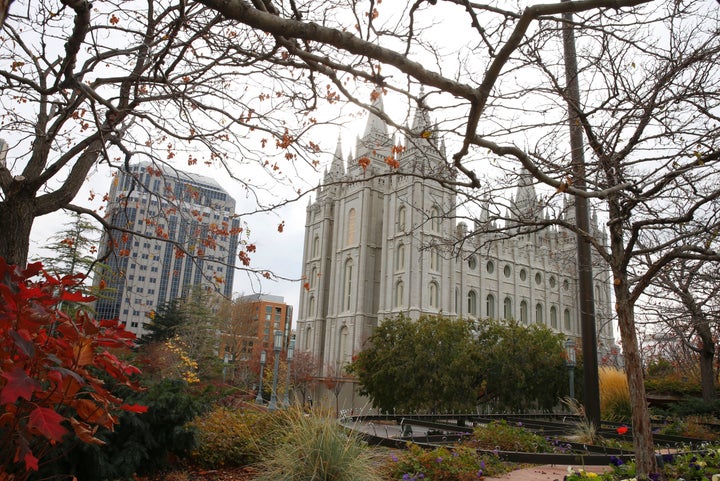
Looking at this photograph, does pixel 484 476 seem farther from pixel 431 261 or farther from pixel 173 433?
pixel 431 261

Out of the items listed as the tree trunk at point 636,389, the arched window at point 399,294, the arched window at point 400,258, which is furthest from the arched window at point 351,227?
the tree trunk at point 636,389

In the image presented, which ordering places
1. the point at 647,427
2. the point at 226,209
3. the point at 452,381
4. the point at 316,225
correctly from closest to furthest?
1. the point at 647,427
2. the point at 226,209
3. the point at 452,381
4. the point at 316,225

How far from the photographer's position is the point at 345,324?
53219 mm

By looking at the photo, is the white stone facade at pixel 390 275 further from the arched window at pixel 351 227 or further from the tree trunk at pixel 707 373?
the tree trunk at pixel 707 373

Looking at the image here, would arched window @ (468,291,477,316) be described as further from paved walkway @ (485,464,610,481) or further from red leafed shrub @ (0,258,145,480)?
red leafed shrub @ (0,258,145,480)

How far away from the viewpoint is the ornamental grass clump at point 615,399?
52.1ft

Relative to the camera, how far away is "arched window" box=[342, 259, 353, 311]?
54438 mm

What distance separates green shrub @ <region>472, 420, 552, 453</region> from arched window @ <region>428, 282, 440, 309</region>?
39868mm

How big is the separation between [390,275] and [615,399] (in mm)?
34350

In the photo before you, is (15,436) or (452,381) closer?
(15,436)

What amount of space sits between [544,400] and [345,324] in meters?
27.3

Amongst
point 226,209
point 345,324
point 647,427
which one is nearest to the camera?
point 647,427

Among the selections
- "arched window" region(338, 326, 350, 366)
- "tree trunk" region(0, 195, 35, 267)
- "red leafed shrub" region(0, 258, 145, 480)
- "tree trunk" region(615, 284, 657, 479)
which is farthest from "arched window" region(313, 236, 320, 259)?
"red leafed shrub" region(0, 258, 145, 480)

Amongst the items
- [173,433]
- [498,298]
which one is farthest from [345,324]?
[173,433]
